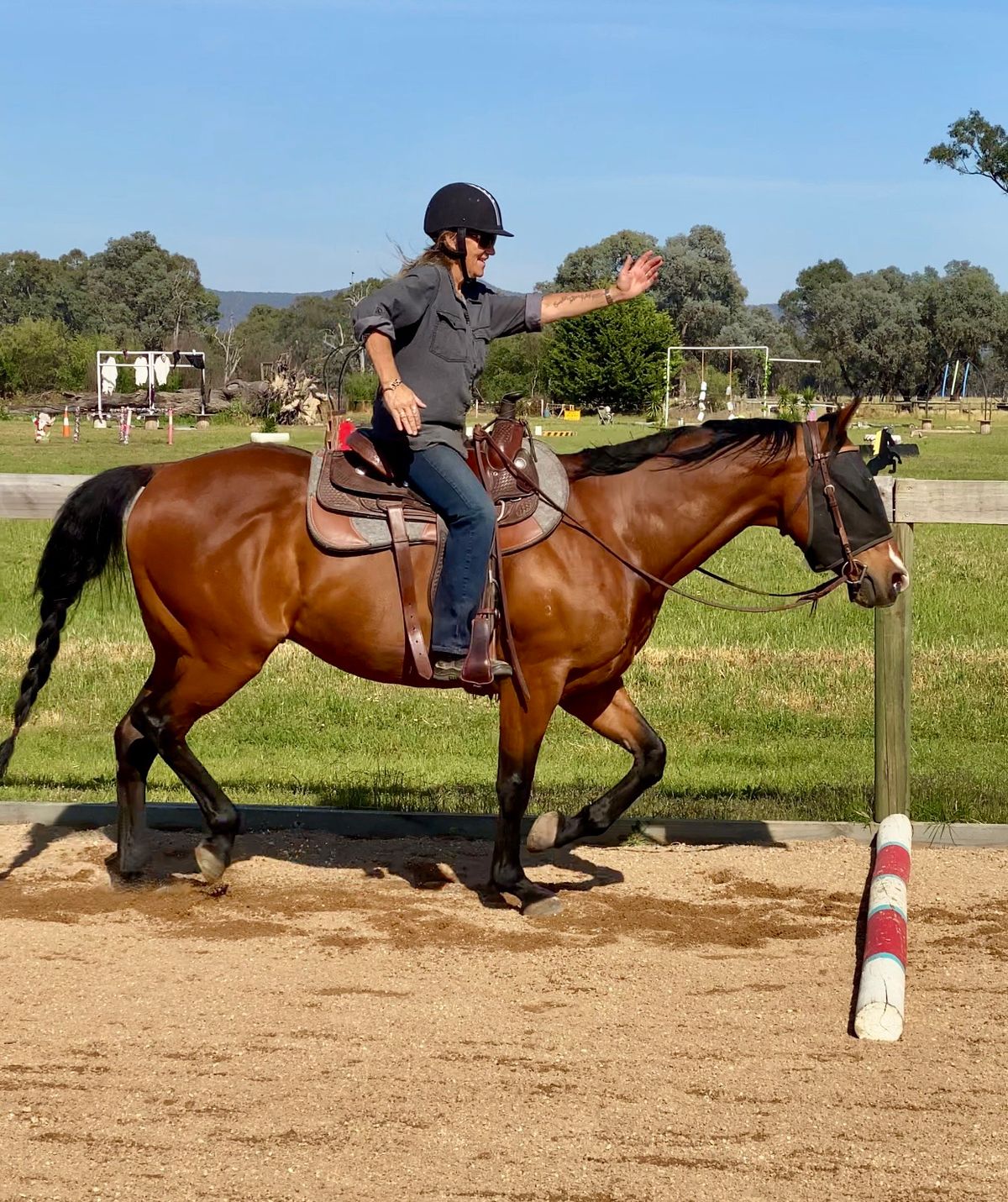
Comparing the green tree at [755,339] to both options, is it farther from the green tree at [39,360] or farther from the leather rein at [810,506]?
the leather rein at [810,506]

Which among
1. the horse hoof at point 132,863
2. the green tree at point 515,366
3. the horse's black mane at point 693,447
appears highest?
the green tree at point 515,366

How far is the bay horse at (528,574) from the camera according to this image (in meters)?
6.22

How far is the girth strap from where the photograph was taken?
626 cm

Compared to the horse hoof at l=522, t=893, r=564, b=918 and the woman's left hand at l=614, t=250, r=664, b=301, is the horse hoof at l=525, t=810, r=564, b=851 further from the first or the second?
the woman's left hand at l=614, t=250, r=664, b=301

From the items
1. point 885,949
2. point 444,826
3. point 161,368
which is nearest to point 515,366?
point 161,368

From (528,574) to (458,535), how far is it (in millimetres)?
364

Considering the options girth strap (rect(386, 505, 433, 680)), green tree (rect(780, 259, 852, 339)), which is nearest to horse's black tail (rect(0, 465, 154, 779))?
girth strap (rect(386, 505, 433, 680))

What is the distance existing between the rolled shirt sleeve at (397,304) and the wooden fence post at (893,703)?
2742mm

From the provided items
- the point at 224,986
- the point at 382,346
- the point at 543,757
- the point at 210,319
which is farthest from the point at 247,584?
the point at 210,319

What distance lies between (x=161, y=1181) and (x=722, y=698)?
8.07 metres

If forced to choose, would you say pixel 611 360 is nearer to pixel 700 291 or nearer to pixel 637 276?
pixel 700 291

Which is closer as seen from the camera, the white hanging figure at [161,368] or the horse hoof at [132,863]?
the horse hoof at [132,863]

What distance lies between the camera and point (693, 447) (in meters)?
6.37

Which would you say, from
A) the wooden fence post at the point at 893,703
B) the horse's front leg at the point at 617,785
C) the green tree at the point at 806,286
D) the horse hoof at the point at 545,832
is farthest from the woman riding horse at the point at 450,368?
the green tree at the point at 806,286
